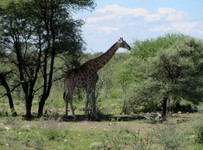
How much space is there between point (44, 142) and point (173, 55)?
784cm

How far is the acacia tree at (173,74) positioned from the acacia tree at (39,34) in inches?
134

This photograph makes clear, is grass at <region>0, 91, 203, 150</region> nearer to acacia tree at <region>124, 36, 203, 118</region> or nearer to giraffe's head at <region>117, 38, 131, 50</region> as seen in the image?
acacia tree at <region>124, 36, 203, 118</region>

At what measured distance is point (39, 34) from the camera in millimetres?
19609

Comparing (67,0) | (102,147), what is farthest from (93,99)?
(102,147)

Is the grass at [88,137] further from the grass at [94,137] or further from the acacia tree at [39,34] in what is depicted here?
the acacia tree at [39,34]

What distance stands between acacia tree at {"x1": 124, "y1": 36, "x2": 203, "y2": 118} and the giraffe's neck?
132 cm

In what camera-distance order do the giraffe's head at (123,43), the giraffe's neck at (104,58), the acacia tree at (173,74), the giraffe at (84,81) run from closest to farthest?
the acacia tree at (173,74) → the giraffe at (84,81) → the giraffe's neck at (104,58) → the giraffe's head at (123,43)

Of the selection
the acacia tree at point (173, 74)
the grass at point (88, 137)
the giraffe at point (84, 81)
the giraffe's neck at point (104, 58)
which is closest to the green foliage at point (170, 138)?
the grass at point (88, 137)

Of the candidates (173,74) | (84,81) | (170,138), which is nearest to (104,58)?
(84,81)

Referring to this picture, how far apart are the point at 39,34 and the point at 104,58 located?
3.05 meters

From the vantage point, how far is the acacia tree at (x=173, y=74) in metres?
17.5

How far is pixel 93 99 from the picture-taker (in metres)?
18.4

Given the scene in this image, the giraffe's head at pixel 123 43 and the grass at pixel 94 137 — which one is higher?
the giraffe's head at pixel 123 43

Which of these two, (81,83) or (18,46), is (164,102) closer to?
(81,83)
